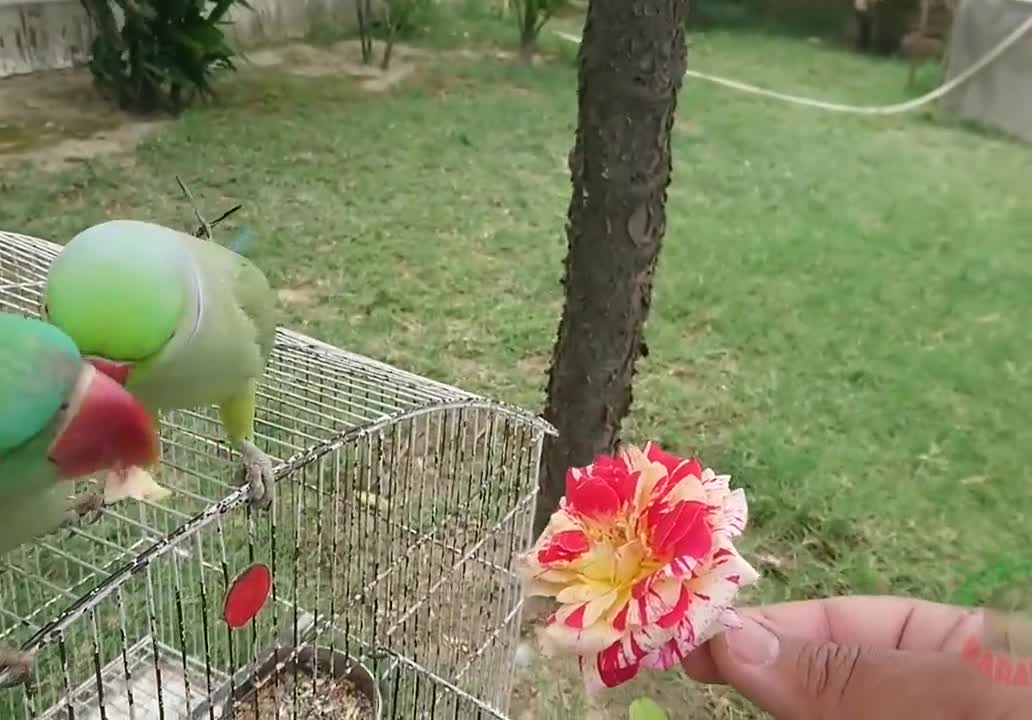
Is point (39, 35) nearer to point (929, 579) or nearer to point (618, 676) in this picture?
point (929, 579)

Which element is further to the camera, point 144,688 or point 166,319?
point 144,688

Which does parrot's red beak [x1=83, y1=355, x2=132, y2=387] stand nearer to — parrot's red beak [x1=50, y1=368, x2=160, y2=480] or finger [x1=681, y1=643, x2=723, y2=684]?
parrot's red beak [x1=50, y1=368, x2=160, y2=480]

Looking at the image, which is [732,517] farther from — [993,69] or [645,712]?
[993,69]

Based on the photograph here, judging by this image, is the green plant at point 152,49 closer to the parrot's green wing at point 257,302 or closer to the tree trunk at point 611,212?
the tree trunk at point 611,212

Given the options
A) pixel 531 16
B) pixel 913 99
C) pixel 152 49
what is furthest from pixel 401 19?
pixel 913 99

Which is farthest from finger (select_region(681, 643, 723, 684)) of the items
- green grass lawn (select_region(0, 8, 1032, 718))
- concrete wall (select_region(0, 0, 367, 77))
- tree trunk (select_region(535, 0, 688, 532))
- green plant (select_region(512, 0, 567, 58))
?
green plant (select_region(512, 0, 567, 58))

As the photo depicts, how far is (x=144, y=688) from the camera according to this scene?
115 cm

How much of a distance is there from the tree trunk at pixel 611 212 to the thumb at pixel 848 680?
0.70m

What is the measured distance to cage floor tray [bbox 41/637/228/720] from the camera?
1.07 meters

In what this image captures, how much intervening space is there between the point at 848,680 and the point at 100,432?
0.40 m

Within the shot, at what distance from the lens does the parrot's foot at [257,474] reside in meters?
0.88

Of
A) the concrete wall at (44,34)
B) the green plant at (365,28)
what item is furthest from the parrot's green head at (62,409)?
the green plant at (365,28)

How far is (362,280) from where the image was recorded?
2262 mm

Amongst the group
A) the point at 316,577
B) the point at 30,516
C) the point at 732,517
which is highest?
the point at 732,517
